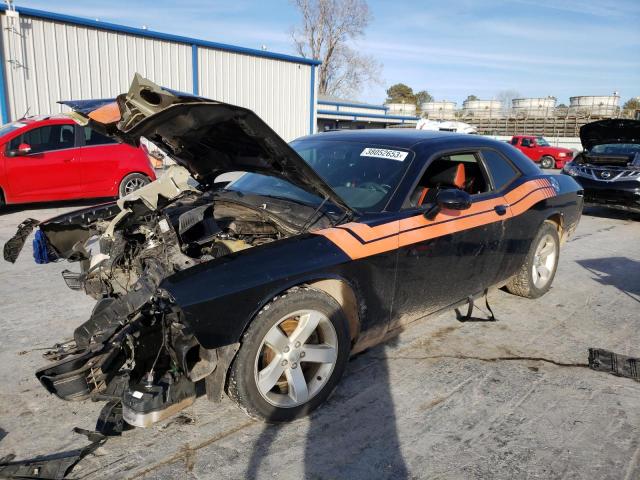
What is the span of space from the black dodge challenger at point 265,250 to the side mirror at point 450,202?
1 cm

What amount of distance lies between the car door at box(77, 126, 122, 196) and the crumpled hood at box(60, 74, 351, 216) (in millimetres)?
6252

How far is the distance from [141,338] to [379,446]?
1.35 meters

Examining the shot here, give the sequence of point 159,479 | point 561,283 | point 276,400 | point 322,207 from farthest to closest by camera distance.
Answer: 1. point 561,283
2. point 322,207
3. point 276,400
4. point 159,479

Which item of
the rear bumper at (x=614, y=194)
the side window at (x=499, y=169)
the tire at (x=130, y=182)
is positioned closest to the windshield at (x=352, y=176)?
the side window at (x=499, y=169)

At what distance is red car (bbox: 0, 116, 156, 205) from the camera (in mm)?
8344

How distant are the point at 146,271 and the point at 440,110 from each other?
56.8m

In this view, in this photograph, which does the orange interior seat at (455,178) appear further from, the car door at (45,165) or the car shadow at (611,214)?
the car shadow at (611,214)

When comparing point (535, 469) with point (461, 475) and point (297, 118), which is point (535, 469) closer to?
point (461, 475)

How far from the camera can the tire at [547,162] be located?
24.7m

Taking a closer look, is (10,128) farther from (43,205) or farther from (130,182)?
(130,182)

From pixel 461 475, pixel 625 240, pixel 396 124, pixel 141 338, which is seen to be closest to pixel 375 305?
pixel 461 475

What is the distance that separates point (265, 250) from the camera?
8.82 feet

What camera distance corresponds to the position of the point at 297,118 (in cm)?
2072

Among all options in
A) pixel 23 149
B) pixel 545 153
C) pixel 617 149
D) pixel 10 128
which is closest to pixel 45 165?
pixel 23 149
